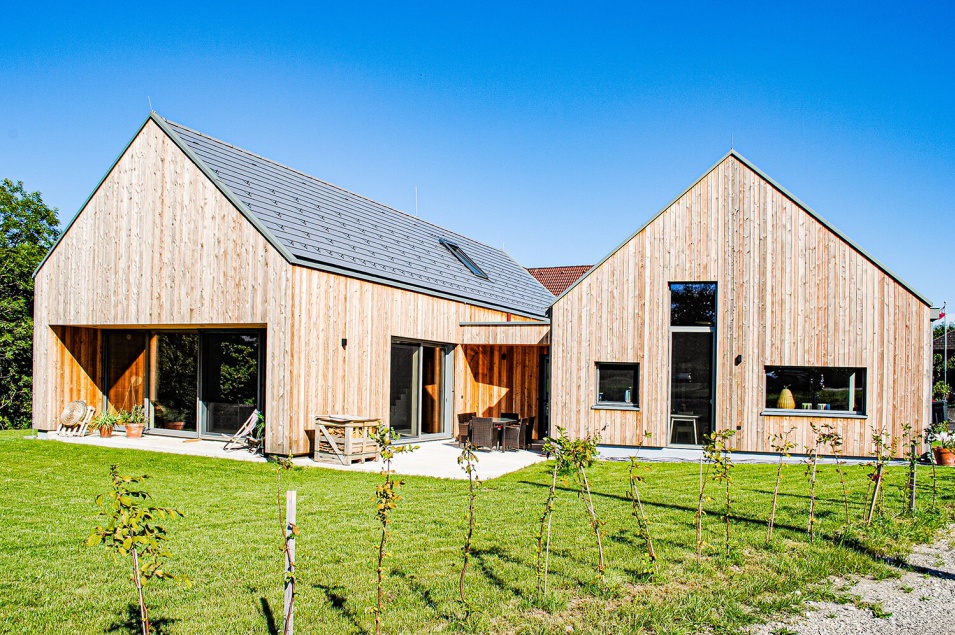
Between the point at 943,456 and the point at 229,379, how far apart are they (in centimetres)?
1425

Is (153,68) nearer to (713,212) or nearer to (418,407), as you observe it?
(418,407)

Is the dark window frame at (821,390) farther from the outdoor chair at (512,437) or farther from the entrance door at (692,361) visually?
the outdoor chair at (512,437)

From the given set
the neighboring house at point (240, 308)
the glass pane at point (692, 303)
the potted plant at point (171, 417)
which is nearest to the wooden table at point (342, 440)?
the neighboring house at point (240, 308)

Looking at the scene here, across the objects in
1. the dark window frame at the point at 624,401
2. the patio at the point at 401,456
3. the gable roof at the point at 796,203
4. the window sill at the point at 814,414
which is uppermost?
the gable roof at the point at 796,203

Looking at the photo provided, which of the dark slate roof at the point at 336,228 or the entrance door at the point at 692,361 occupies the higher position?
the dark slate roof at the point at 336,228

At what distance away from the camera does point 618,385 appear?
13.8 meters

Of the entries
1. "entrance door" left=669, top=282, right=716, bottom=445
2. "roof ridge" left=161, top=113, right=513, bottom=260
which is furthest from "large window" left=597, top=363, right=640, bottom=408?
"roof ridge" left=161, top=113, right=513, bottom=260

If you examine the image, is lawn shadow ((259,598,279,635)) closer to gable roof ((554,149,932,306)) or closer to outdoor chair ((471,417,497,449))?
gable roof ((554,149,932,306))

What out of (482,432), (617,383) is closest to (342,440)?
(482,432)

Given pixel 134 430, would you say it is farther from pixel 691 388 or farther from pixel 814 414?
pixel 814 414

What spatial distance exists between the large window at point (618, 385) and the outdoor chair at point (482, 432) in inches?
92.0

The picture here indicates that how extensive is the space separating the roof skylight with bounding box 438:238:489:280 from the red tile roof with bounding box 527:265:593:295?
1430 cm

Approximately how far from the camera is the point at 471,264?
2108cm

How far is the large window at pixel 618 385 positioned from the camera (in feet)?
45.1
